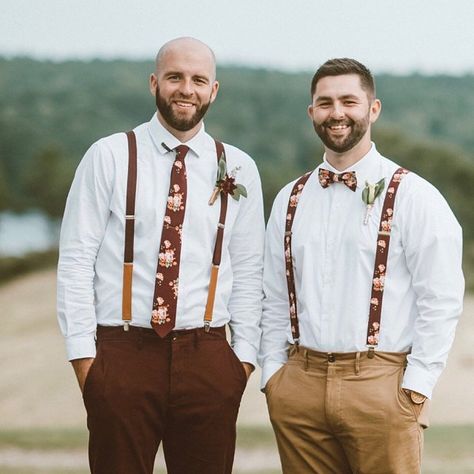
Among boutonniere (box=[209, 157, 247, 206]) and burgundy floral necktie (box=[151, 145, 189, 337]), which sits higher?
boutonniere (box=[209, 157, 247, 206])

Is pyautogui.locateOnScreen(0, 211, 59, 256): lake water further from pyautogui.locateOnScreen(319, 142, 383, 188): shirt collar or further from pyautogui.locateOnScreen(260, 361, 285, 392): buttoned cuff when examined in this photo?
pyautogui.locateOnScreen(319, 142, 383, 188): shirt collar

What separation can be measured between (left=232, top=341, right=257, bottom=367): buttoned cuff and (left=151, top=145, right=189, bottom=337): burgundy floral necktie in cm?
33

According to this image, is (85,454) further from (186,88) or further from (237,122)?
(237,122)

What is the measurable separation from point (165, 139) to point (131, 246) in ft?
1.36

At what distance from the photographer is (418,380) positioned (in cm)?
288

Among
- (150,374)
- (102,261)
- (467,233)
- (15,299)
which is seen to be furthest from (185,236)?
(15,299)

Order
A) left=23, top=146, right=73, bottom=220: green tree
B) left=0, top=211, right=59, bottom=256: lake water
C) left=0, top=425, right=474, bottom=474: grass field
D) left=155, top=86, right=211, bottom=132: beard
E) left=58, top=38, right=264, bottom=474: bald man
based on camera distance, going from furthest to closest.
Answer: left=0, top=211, right=59, bottom=256: lake water
left=23, top=146, right=73, bottom=220: green tree
left=0, top=425, right=474, bottom=474: grass field
left=155, top=86, right=211, bottom=132: beard
left=58, top=38, right=264, bottom=474: bald man

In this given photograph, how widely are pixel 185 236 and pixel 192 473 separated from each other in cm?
82

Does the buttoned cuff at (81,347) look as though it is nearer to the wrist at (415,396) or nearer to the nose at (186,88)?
the nose at (186,88)

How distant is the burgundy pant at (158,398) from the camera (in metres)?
2.97

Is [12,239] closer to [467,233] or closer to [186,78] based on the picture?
[467,233]

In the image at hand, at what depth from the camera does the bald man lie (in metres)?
2.99

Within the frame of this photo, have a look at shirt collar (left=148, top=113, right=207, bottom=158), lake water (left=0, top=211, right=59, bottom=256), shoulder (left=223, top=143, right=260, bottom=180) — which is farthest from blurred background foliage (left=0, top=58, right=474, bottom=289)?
shirt collar (left=148, top=113, right=207, bottom=158)

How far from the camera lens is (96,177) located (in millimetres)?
3039
